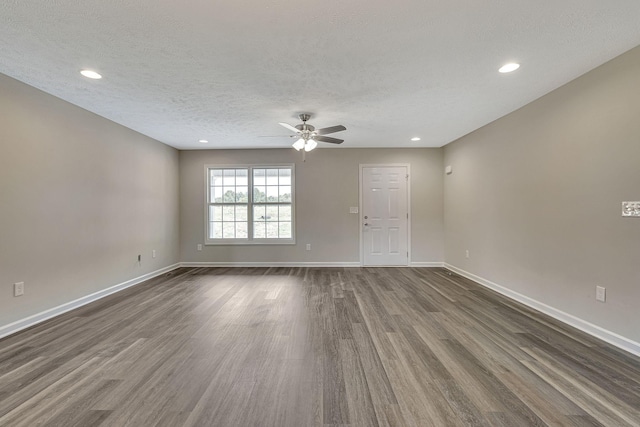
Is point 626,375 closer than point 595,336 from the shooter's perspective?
Yes

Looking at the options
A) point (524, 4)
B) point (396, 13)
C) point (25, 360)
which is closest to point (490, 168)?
point (524, 4)

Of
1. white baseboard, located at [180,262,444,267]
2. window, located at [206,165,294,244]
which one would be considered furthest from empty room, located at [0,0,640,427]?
window, located at [206,165,294,244]

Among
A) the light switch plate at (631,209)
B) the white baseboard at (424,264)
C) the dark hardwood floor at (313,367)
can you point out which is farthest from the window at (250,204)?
the light switch plate at (631,209)

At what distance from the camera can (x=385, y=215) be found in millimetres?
5375

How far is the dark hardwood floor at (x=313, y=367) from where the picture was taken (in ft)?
4.78

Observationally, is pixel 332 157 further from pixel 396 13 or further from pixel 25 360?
pixel 25 360

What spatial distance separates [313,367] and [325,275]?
2.79 m

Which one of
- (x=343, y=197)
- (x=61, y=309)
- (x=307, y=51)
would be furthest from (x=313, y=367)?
(x=343, y=197)

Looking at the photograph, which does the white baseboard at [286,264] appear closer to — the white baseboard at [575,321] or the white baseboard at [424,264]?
the white baseboard at [424,264]

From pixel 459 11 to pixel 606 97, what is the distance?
178cm

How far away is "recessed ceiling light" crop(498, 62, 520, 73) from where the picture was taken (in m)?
2.28

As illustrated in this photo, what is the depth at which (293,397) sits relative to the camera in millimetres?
1593

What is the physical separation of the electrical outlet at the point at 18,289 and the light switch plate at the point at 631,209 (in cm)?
564

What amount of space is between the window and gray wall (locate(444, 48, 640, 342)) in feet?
11.9
